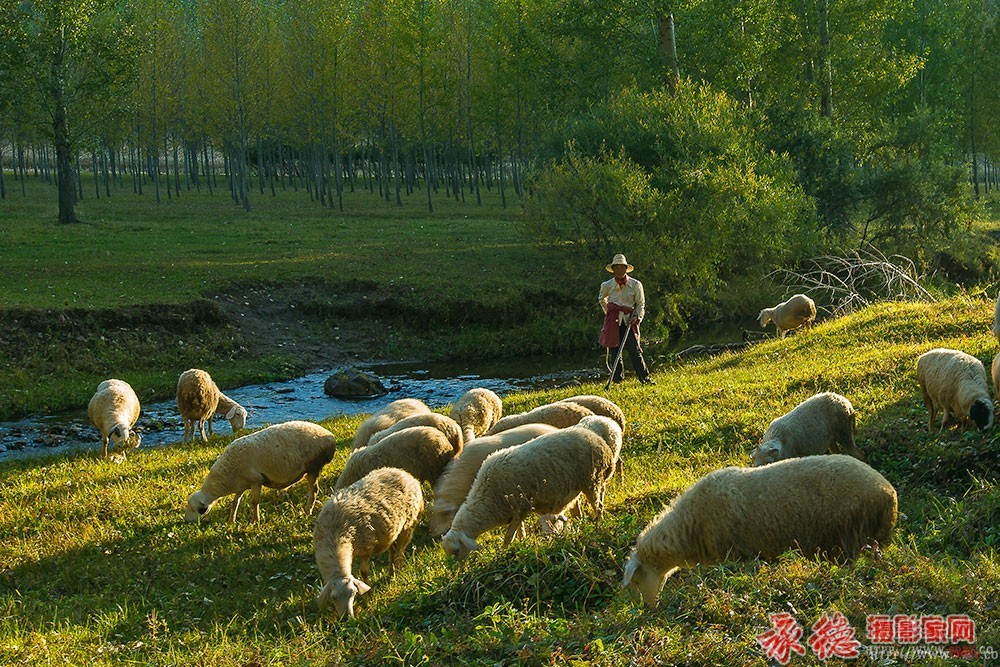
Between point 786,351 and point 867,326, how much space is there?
6.13 feet

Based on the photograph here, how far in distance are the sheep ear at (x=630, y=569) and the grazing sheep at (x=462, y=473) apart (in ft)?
9.34

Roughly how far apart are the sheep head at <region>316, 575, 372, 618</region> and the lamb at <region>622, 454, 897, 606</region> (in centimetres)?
236

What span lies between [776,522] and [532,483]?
8.01 ft

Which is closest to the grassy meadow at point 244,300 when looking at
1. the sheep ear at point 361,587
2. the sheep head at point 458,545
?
the sheep ear at point 361,587

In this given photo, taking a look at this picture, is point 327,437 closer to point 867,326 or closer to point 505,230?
point 867,326

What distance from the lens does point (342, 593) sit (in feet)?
24.6

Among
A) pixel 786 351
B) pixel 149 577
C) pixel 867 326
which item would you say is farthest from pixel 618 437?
pixel 867 326

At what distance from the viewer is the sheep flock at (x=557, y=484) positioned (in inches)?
264

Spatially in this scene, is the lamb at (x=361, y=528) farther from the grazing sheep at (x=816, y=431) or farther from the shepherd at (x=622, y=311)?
the shepherd at (x=622, y=311)

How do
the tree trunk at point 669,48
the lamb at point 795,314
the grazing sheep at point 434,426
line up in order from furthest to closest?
the tree trunk at point 669,48, the lamb at point 795,314, the grazing sheep at point 434,426

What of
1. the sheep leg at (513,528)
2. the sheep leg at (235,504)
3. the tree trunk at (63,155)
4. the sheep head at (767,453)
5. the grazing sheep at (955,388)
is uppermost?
the tree trunk at (63,155)

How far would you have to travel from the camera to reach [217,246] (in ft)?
114

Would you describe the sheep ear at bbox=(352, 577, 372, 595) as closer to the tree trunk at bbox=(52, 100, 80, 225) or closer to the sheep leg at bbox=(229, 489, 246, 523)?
the sheep leg at bbox=(229, 489, 246, 523)

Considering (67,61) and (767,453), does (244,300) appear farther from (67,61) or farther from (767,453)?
(767,453)
